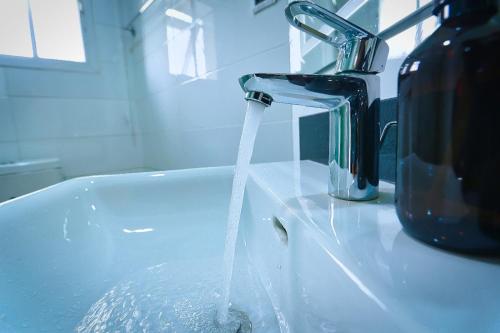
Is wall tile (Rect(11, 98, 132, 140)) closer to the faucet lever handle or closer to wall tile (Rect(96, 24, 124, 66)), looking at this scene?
wall tile (Rect(96, 24, 124, 66))

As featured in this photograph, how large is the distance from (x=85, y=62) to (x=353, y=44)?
2.10 meters

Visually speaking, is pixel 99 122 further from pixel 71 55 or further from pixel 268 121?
pixel 268 121

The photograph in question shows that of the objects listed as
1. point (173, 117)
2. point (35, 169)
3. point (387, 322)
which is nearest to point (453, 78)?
point (387, 322)

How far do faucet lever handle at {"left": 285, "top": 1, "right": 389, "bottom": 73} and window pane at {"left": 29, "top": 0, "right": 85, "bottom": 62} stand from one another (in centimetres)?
207

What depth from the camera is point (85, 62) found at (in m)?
1.82

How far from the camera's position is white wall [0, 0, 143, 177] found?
62.1 inches

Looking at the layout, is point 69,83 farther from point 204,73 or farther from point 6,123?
point 204,73

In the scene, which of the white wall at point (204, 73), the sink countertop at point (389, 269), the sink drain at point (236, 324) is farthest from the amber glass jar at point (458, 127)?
the white wall at point (204, 73)

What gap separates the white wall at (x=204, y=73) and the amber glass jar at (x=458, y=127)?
0.66 m

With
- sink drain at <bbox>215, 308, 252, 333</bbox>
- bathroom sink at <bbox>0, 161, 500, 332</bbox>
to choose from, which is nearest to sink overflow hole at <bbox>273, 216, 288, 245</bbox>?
bathroom sink at <bbox>0, 161, 500, 332</bbox>

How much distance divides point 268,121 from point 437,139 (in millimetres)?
739

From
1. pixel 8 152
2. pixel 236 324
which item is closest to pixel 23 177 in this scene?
pixel 8 152

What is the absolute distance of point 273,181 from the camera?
454mm

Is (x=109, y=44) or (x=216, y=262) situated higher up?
(x=109, y=44)
